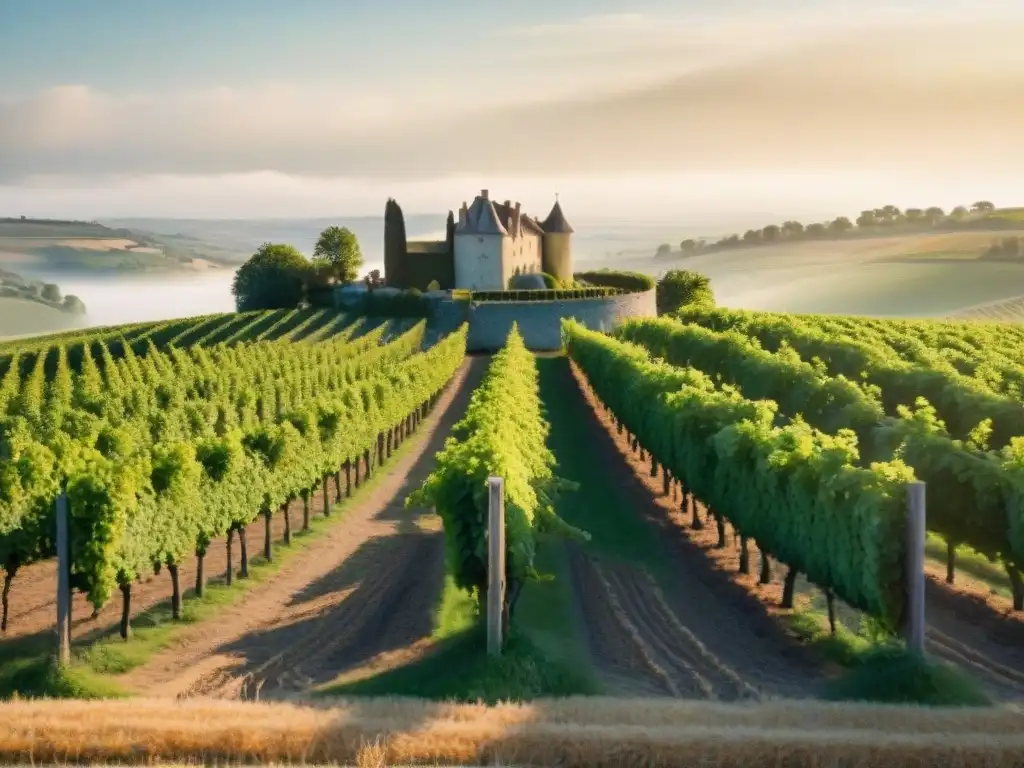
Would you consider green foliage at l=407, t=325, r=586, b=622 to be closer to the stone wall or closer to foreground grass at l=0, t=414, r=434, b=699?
foreground grass at l=0, t=414, r=434, b=699

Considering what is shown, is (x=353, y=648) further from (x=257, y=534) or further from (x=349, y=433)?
(x=349, y=433)

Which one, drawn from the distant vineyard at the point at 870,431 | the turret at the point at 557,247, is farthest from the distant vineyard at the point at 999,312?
the distant vineyard at the point at 870,431

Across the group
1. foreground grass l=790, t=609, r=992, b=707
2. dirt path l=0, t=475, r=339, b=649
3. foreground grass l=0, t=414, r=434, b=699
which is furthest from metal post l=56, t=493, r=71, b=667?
foreground grass l=790, t=609, r=992, b=707

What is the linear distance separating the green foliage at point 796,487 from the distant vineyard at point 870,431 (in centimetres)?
4

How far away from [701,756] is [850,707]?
7.61 feet

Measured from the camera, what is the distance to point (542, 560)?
22.5 m

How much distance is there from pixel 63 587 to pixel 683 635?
9989mm

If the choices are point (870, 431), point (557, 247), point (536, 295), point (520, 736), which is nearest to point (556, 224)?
point (557, 247)

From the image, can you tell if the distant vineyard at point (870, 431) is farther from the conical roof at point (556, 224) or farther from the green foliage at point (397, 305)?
the conical roof at point (556, 224)

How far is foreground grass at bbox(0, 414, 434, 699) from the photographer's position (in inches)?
625

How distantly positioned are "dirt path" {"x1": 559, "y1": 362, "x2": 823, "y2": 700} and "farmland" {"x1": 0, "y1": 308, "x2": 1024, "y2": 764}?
66 mm

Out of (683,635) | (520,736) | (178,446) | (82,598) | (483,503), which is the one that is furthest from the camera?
(82,598)

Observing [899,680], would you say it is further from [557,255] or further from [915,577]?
[557,255]

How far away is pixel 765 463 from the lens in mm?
19641
